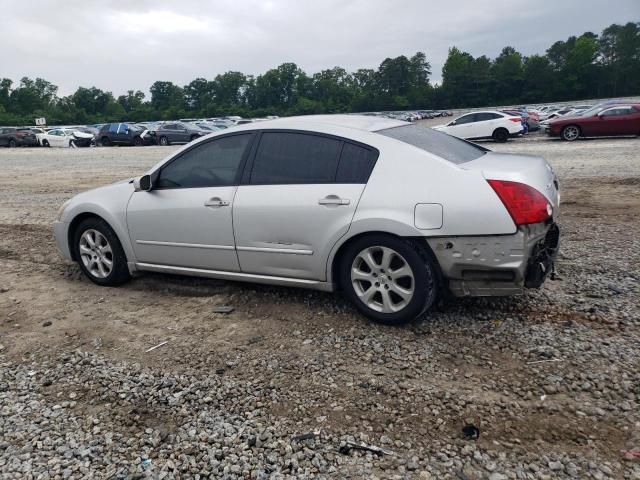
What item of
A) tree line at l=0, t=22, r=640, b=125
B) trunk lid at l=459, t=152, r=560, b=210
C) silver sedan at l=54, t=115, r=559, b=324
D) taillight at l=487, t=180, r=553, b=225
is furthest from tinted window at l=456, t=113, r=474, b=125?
tree line at l=0, t=22, r=640, b=125

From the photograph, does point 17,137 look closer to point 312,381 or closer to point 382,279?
point 382,279

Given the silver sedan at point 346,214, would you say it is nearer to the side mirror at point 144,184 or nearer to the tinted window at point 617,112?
the side mirror at point 144,184

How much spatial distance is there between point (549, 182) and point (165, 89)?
133212 millimetres

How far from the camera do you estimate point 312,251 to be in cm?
420

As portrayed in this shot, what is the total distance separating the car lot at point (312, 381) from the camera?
8.83ft

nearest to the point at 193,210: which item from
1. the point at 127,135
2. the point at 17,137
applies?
the point at 127,135

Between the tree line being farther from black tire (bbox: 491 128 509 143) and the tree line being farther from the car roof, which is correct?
the car roof

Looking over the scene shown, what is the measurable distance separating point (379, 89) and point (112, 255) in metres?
136

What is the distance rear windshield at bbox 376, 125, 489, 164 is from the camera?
164 inches

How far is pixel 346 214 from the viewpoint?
158 inches

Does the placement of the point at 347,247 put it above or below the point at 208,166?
below

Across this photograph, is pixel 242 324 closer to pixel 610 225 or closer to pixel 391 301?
pixel 391 301

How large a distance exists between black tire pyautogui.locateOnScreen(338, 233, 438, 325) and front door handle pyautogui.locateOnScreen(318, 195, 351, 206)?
30 cm

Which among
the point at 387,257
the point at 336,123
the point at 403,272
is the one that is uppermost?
the point at 336,123
